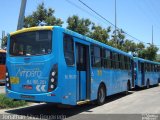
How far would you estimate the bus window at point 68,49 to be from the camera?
1088 centimetres

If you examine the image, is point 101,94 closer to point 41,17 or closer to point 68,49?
point 68,49

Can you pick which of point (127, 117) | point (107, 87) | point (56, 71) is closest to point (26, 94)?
point (56, 71)

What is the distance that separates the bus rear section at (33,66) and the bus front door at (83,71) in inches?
62.9

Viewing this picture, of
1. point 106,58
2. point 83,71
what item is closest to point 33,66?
point 83,71

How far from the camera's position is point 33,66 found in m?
10.8

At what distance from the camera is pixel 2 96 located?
42.2 ft

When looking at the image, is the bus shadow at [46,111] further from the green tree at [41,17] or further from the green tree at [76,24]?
the green tree at [76,24]

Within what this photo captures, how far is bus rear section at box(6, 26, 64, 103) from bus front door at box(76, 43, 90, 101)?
1599 mm

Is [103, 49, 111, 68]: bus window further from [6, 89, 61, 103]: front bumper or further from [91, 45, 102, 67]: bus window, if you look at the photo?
[6, 89, 61, 103]: front bumper

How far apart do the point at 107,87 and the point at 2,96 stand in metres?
5.21

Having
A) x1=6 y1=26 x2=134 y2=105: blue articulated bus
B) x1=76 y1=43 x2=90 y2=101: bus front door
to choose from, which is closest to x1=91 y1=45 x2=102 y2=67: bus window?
x1=6 y1=26 x2=134 y2=105: blue articulated bus

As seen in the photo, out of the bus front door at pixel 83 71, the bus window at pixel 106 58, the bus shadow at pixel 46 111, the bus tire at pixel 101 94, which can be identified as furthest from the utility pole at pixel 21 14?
the bus tire at pixel 101 94

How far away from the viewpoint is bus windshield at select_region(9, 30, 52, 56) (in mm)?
10742

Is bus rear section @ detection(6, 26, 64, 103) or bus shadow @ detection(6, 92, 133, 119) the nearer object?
bus rear section @ detection(6, 26, 64, 103)
